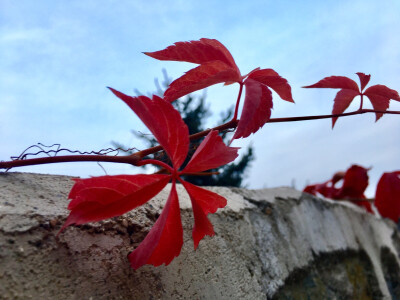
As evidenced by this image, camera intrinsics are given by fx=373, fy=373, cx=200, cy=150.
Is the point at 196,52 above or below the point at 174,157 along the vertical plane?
above

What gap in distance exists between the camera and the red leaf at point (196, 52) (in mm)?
463

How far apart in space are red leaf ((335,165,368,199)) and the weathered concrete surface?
0.21m

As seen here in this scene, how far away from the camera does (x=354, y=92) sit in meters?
0.62

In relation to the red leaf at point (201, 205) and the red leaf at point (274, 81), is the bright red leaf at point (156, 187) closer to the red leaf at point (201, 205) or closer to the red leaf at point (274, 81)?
the red leaf at point (201, 205)

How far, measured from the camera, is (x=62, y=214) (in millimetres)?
437

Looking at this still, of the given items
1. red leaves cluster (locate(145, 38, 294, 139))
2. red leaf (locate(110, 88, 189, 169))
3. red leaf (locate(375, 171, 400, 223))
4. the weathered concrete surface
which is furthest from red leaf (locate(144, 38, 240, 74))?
red leaf (locate(375, 171, 400, 223))

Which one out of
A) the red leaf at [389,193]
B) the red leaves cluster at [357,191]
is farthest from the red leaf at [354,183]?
the red leaf at [389,193]

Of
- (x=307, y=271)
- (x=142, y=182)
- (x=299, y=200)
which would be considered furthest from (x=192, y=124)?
(x=142, y=182)

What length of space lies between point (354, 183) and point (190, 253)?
0.99 metres

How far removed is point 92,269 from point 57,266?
0.14 ft

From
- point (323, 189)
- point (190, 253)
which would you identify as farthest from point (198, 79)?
point (323, 189)

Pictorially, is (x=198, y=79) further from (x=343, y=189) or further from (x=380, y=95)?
(x=343, y=189)

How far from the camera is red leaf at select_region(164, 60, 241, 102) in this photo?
448 millimetres

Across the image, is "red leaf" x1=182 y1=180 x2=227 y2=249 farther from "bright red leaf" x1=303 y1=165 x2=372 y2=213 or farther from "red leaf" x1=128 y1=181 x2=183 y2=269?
"bright red leaf" x1=303 y1=165 x2=372 y2=213
